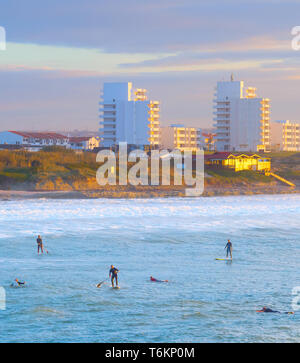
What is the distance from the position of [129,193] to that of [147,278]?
52479 mm

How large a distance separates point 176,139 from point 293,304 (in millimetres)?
169164

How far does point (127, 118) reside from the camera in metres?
184

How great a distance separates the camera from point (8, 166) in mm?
91562

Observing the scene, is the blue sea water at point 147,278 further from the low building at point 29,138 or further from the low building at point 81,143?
the low building at point 81,143

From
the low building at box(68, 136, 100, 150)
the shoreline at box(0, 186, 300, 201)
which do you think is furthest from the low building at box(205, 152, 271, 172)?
the low building at box(68, 136, 100, 150)

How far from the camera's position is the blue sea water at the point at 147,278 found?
77.7ft

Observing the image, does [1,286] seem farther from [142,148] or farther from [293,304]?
[142,148]

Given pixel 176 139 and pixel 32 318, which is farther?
pixel 176 139

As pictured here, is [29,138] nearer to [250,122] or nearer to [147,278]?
[250,122]

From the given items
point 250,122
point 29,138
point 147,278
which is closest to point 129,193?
point 147,278

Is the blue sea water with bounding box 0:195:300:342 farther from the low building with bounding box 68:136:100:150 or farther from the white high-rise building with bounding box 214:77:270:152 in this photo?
the white high-rise building with bounding box 214:77:270:152

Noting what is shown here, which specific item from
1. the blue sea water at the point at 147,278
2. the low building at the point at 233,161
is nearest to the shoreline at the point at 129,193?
the low building at the point at 233,161
